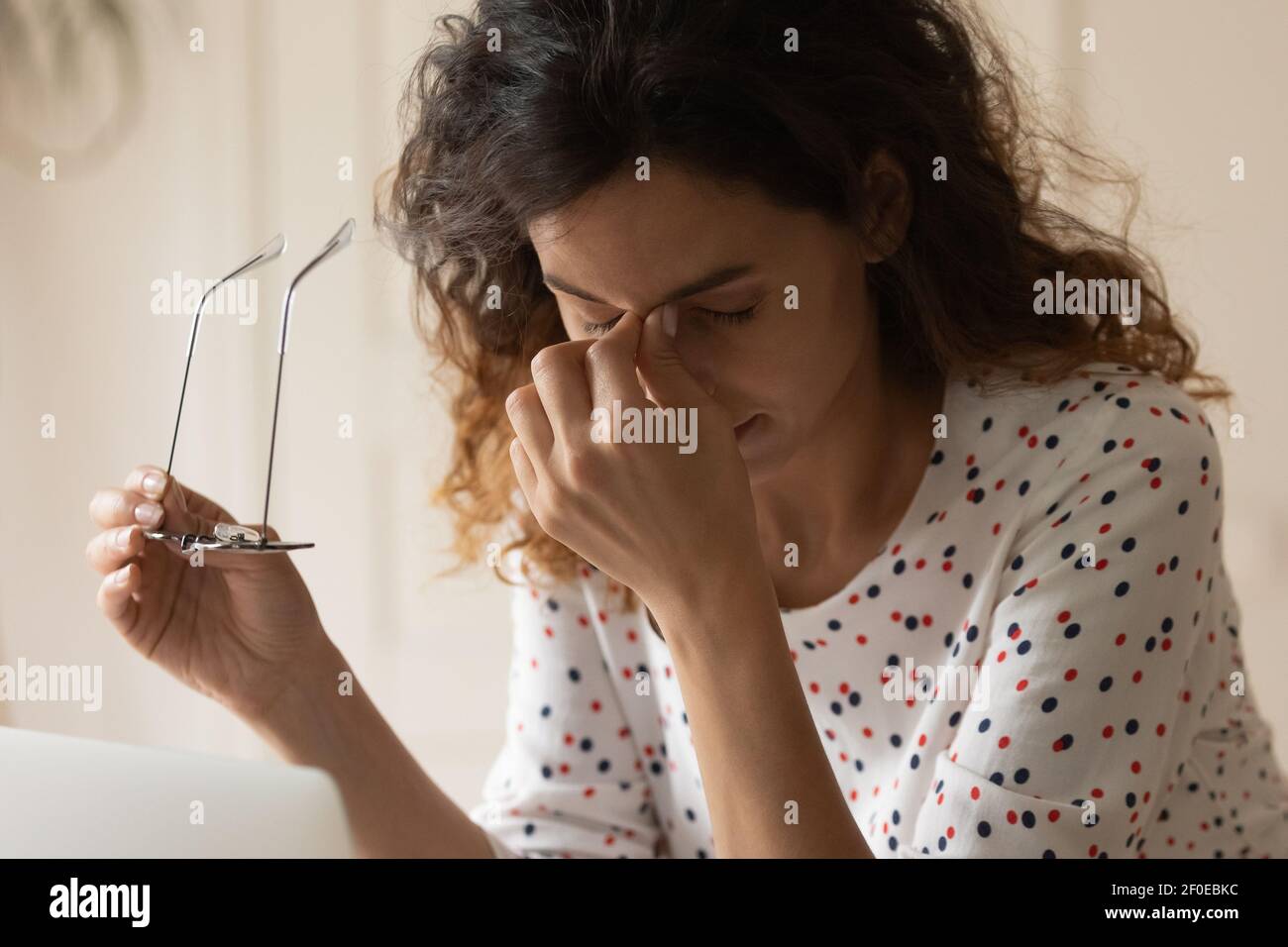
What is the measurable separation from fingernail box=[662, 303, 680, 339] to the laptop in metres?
0.42

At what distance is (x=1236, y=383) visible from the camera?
1930 mm

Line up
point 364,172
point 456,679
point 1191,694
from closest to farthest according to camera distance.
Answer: point 1191,694 < point 364,172 < point 456,679

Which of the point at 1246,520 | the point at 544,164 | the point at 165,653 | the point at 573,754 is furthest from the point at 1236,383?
Result: the point at 165,653

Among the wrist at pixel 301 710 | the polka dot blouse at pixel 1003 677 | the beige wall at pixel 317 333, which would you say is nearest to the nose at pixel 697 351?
the polka dot blouse at pixel 1003 677

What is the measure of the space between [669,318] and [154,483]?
40 centimetres

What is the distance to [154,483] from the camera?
871mm

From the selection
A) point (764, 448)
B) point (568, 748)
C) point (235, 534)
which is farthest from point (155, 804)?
point (568, 748)

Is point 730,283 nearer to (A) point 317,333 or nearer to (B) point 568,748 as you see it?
(B) point 568,748

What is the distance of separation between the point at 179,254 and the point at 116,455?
1.30 feet

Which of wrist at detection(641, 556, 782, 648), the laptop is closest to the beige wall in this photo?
wrist at detection(641, 556, 782, 648)

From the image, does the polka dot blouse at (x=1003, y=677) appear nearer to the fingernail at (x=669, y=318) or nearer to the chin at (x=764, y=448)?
the chin at (x=764, y=448)

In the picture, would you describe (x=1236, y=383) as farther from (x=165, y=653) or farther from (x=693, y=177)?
(x=165, y=653)

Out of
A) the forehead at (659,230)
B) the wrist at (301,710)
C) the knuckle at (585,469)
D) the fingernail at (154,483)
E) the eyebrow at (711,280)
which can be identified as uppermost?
the forehead at (659,230)

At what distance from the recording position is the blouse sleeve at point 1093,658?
2.65 feet
